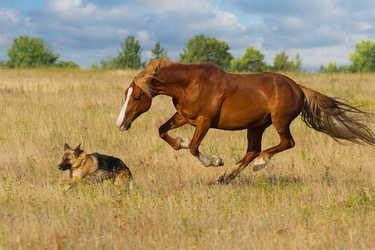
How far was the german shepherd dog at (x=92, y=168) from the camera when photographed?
6148 mm

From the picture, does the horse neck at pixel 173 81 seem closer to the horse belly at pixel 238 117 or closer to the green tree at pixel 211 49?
the horse belly at pixel 238 117

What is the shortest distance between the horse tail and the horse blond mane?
268 centimetres

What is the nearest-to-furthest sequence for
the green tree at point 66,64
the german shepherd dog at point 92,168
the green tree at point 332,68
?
1. the german shepherd dog at point 92,168
2. the green tree at point 332,68
3. the green tree at point 66,64

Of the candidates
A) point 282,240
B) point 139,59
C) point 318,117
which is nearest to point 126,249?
point 282,240

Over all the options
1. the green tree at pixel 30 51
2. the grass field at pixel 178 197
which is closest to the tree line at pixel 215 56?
the green tree at pixel 30 51

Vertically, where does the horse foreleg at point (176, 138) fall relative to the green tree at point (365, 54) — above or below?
below

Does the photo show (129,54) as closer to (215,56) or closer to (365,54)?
(215,56)

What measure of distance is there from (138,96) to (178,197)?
5.04 feet

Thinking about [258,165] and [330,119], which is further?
[330,119]

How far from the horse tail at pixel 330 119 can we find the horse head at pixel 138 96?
9.21 feet

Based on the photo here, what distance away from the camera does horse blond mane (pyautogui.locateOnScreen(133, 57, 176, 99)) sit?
5941 mm

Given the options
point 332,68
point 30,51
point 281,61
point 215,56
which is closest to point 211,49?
point 215,56

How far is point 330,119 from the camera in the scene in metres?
7.41

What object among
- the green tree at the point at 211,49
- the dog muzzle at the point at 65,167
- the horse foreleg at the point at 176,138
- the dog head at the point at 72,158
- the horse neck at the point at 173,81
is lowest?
the dog muzzle at the point at 65,167
